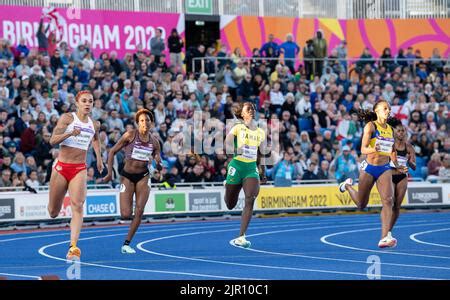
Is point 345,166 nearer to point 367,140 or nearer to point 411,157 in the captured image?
point 411,157

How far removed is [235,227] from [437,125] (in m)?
12.6

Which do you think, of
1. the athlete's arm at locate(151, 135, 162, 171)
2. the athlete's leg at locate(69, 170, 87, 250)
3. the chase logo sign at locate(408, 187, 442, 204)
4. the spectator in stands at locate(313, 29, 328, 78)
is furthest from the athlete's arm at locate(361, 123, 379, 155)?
the spectator in stands at locate(313, 29, 328, 78)

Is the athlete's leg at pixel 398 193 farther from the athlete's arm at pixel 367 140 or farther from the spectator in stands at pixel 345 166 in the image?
the spectator in stands at pixel 345 166

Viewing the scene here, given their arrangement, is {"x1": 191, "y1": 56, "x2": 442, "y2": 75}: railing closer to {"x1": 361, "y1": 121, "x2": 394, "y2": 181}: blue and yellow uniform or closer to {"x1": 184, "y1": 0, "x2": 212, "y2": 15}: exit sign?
{"x1": 184, "y1": 0, "x2": 212, "y2": 15}: exit sign

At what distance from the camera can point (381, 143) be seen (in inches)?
728

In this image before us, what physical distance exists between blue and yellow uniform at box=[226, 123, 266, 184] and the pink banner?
53.0 ft

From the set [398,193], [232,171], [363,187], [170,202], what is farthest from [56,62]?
[363,187]

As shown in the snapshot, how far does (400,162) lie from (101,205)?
1091 centimetres

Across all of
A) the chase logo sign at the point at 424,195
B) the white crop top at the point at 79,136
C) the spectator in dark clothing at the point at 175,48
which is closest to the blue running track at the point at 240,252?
the white crop top at the point at 79,136

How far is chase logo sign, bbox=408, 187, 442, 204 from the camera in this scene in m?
34.1

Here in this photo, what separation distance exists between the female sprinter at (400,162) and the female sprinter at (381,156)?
0.82 meters

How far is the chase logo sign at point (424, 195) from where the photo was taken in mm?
34125
